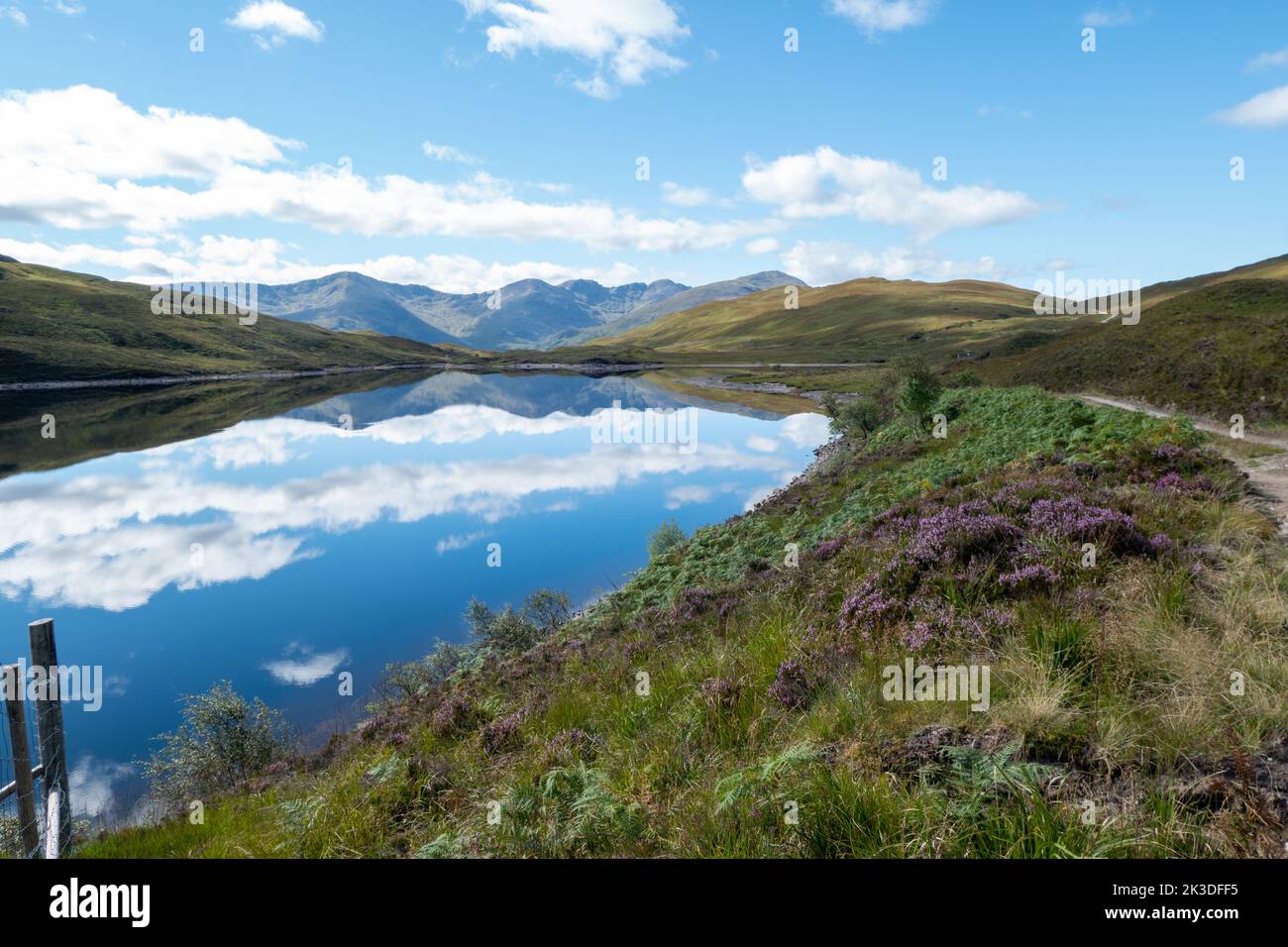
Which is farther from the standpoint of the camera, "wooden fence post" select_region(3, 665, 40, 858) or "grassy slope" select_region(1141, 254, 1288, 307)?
"grassy slope" select_region(1141, 254, 1288, 307)

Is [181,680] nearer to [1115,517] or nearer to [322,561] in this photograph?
[322,561]

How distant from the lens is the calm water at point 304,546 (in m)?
20.5

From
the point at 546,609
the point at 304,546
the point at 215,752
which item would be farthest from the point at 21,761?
the point at 304,546

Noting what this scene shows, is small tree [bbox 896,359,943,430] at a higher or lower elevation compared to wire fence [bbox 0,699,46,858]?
higher

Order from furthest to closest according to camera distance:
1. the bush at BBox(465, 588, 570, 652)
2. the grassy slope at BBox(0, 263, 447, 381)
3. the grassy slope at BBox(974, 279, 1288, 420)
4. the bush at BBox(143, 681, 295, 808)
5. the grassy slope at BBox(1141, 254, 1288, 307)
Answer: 1. the grassy slope at BBox(1141, 254, 1288, 307)
2. the grassy slope at BBox(0, 263, 447, 381)
3. the grassy slope at BBox(974, 279, 1288, 420)
4. the bush at BBox(465, 588, 570, 652)
5. the bush at BBox(143, 681, 295, 808)

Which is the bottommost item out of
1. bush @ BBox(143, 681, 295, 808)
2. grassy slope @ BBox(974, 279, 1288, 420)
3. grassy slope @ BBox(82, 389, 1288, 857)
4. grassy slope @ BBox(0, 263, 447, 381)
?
bush @ BBox(143, 681, 295, 808)

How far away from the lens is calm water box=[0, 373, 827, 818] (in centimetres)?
2050

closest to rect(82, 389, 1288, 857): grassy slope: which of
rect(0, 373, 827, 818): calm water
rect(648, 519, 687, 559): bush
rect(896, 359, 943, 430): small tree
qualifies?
rect(0, 373, 827, 818): calm water

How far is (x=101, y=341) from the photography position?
156000 millimetres

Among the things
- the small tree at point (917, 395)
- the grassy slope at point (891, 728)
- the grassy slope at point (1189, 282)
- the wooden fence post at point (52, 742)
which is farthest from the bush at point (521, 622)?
the grassy slope at point (1189, 282)

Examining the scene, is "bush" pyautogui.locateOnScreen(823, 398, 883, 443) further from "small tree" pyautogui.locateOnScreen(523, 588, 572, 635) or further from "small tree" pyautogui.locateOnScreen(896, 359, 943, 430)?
"small tree" pyautogui.locateOnScreen(523, 588, 572, 635)

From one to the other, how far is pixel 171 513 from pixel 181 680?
86.1 ft

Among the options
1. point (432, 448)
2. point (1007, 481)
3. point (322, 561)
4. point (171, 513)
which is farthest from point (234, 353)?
point (1007, 481)

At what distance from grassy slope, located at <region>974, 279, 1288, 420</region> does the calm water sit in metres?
21.3
